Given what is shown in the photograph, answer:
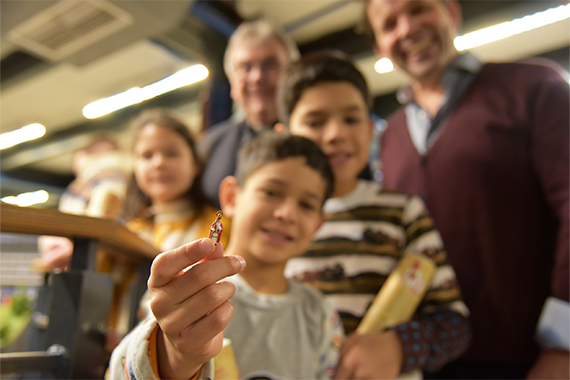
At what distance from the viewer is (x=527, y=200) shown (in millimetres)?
850

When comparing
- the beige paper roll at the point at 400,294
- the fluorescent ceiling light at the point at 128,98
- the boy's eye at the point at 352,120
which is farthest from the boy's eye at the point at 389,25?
the beige paper roll at the point at 400,294

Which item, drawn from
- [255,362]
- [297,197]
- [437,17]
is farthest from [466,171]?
[255,362]

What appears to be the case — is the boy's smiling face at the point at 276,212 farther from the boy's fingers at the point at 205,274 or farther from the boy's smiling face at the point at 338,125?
the boy's fingers at the point at 205,274

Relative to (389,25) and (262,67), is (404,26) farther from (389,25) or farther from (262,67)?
(262,67)

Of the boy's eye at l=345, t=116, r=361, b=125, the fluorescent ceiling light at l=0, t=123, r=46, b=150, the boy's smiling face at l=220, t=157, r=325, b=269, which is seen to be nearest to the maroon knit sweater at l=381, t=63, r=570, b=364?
the boy's eye at l=345, t=116, r=361, b=125

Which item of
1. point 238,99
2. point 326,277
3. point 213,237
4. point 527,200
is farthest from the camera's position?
point 238,99

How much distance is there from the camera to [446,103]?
950 mm

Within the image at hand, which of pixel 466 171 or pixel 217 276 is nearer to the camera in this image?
pixel 217 276

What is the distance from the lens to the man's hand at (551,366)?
2.23ft

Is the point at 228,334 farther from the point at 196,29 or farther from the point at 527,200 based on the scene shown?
the point at 196,29

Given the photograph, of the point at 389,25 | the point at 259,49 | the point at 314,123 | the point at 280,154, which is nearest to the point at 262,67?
the point at 259,49

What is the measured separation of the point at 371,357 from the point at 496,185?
52 cm

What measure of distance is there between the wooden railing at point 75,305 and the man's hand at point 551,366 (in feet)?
2.35

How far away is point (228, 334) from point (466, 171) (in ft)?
2.13
